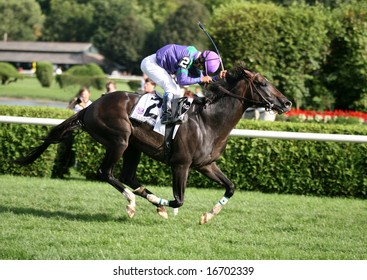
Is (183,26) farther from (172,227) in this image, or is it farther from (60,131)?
(172,227)

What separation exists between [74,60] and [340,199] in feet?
255

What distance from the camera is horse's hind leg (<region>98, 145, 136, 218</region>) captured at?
22.4 feet

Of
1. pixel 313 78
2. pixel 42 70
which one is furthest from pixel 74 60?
pixel 313 78

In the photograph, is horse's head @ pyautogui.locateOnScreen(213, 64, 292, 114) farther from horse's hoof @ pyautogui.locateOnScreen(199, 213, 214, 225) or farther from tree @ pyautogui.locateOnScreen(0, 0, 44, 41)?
tree @ pyautogui.locateOnScreen(0, 0, 44, 41)

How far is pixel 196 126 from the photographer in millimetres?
6766

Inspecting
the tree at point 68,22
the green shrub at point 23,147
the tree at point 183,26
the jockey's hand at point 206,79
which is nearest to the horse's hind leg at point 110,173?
the jockey's hand at point 206,79

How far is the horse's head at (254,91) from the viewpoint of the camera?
6867 millimetres

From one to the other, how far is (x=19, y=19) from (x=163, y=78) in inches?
3194

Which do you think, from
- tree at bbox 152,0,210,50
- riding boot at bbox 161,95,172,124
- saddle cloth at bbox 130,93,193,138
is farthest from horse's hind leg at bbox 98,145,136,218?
tree at bbox 152,0,210,50

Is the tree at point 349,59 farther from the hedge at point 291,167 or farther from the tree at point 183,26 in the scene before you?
the tree at point 183,26

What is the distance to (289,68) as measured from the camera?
1731 centimetres

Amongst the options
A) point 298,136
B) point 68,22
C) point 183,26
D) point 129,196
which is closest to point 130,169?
point 129,196

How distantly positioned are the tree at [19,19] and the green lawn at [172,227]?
73.1 m

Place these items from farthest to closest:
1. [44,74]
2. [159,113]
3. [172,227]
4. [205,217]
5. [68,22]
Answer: [68,22] < [44,74] < [159,113] < [205,217] < [172,227]
